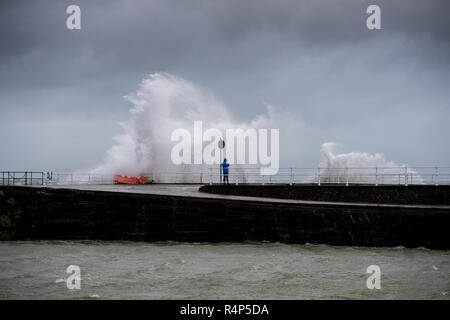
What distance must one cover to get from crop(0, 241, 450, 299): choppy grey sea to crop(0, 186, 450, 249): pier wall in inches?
21.9

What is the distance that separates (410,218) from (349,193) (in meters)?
4.81

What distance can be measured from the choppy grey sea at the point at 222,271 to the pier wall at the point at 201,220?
0.56 metres

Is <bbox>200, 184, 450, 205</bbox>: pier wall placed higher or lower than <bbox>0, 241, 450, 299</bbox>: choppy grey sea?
higher

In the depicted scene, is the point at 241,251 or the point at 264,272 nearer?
the point at 264,272

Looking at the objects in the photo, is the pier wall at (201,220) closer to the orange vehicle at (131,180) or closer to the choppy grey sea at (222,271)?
the choppy grey sea at (222,271)

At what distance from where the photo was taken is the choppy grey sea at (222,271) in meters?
9.02

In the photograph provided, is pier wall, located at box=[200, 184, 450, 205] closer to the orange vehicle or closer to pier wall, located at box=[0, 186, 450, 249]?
pier wall, located at box=[0, 186, 450, 249]

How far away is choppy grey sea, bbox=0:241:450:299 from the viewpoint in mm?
9023

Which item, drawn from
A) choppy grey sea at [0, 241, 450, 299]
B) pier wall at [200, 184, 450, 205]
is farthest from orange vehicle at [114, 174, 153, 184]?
choppy grey sea at [0, 241, 450, 299]

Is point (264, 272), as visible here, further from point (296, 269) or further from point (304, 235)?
point (304, 235)

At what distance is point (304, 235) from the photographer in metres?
15.1
